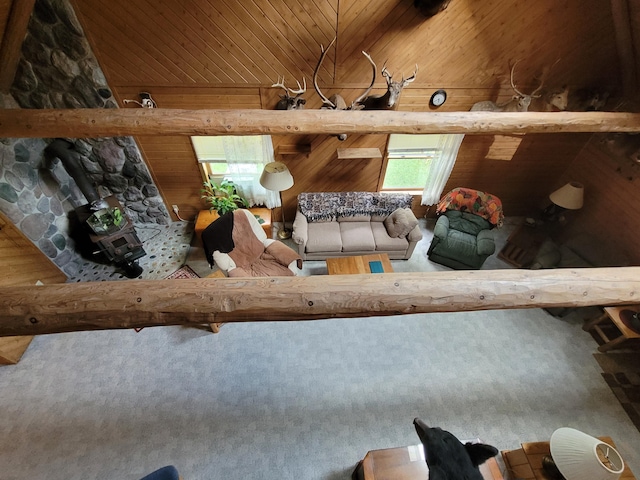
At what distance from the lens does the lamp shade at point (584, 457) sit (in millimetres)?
1528

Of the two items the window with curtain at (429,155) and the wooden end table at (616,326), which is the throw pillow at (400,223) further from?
the wooden end table at (616,326)

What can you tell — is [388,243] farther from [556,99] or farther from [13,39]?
[13,39]

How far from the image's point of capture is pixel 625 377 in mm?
3168

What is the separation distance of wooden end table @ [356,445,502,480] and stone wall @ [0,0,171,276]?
176 inches

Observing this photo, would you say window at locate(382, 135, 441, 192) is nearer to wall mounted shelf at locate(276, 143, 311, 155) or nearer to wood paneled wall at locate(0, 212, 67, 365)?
wall mounted shelf at locate(276, 143, 311, 155)

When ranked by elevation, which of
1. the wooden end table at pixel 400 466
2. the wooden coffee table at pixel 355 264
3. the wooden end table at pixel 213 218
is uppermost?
the wooden end table at pixel 213 218

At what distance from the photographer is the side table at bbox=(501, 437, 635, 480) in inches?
87.5

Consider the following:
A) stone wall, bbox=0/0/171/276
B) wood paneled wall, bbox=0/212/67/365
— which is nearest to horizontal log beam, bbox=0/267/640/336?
wood paneled wall, bbox=0/212/67/365

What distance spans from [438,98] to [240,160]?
9.34ft

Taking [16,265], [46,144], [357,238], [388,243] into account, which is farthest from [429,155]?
[16,265]

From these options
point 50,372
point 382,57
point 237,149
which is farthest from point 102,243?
point 382,57

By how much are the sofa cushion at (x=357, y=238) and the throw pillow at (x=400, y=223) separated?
0.31 meters

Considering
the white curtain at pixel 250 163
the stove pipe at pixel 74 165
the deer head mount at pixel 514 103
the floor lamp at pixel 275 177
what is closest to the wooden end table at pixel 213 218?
the white curtain at pixel 250 163

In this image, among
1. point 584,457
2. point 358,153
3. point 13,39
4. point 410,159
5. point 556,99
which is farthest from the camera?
point 410,159
